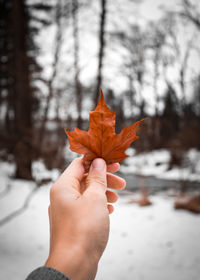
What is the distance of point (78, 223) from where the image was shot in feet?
2.40

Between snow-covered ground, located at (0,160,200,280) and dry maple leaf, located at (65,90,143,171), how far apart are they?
2932 mm

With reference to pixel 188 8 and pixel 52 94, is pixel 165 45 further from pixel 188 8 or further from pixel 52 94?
pixel 52 94

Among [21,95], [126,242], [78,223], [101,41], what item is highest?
[101,41]

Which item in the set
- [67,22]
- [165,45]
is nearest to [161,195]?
[165,45]

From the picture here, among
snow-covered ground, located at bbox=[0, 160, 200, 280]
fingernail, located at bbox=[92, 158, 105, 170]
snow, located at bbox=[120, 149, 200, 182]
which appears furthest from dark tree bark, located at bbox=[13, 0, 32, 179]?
snow, located at bbox=[120, 149, 200, 182]

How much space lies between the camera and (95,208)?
0.80m

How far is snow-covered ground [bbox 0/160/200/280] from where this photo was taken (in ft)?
10.0

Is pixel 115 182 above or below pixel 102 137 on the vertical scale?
below

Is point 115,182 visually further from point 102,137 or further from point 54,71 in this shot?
point 54,71

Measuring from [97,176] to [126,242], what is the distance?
11.4ft

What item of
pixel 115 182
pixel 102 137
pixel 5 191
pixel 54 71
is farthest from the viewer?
pixel 54 71

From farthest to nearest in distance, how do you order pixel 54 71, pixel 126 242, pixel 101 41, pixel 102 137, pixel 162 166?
pixel 162 166 < pixel 54 71 < pixel 101 41 < pixel 126 242 < pixel 102 137

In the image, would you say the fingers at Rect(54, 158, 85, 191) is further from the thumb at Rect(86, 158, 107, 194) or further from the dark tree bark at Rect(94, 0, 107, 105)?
Answer: the dark tree bark at Rect(94, 0, 107, 105)

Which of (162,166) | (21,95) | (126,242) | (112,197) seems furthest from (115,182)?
(162,166)
